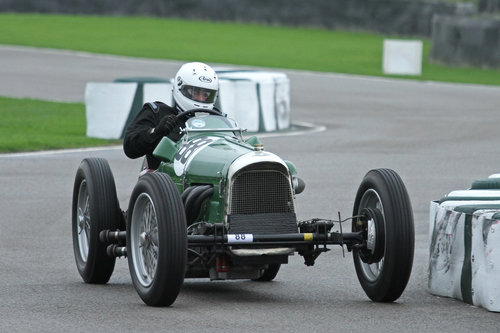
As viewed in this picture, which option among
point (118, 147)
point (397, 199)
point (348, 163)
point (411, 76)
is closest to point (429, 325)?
point (397, 199)

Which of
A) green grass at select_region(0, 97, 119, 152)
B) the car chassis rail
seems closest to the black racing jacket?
the car chassis rail

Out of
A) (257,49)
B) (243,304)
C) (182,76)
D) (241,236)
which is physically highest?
(182,76)

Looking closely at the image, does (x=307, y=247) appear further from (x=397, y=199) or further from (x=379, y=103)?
(x=379, y=103)

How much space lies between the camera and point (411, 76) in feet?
104

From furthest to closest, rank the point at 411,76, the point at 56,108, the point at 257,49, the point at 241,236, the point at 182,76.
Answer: the point at 257,49, the point at 411,76, the point at 56,108, the point at 182,76, the point at 241,236

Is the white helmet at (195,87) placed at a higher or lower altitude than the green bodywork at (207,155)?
higher

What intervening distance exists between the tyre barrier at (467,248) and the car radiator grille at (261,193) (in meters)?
1.10

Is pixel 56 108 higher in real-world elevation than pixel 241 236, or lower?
lower

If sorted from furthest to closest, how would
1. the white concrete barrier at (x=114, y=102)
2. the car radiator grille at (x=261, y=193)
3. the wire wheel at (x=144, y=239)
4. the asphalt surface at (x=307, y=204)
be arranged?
the white concrete barrier at (x=114, y=102)
the car radiator grille at (x=261, y=193)
the wire wheel at (x=144, y=239)
the asphalt surface at (x=307, y=204)

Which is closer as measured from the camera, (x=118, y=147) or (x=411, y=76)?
(x=118, y=147)

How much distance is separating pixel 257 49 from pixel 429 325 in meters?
30.1

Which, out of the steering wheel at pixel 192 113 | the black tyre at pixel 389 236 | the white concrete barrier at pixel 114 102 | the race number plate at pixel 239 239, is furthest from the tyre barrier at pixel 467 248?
the white concrete barrier at pixel 114 102

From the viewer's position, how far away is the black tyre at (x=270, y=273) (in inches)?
349

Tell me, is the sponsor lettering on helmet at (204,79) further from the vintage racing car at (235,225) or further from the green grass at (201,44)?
the green grass at (201,44)
